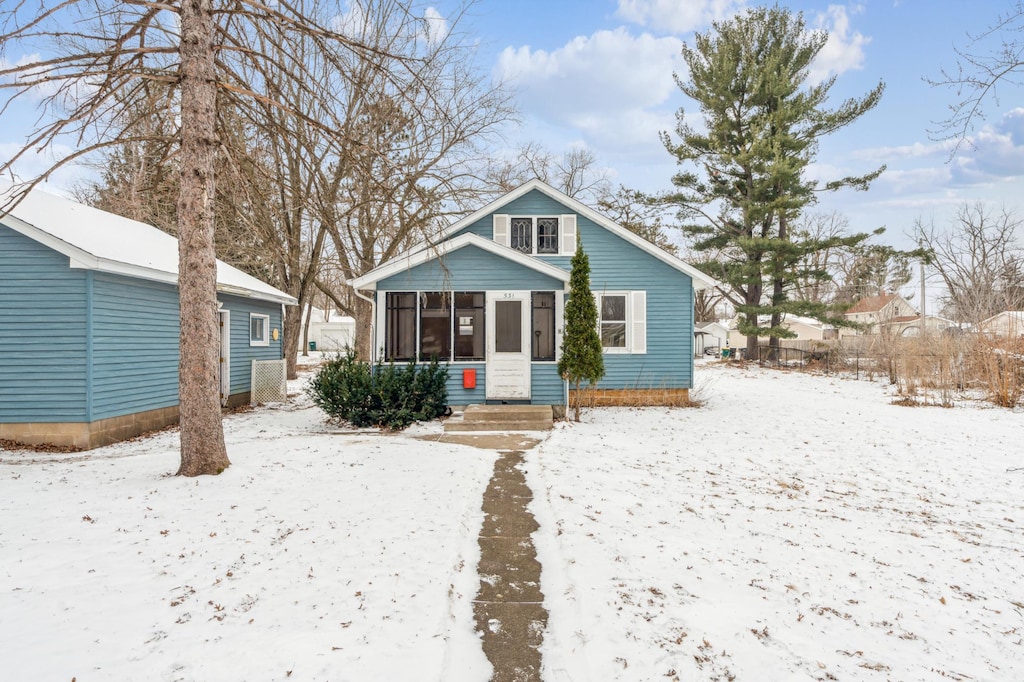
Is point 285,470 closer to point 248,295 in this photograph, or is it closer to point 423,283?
point 423,283

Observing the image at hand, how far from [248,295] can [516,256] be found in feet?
21.8

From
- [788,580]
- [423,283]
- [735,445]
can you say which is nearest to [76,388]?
[423,283]

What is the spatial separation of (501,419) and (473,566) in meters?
5.76

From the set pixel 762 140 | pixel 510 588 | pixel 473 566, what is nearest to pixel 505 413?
pixel 473 566

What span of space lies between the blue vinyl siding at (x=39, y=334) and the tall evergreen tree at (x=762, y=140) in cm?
2244

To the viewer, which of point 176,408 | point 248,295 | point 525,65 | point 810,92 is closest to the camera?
point 176,408

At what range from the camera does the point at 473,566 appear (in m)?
3.94

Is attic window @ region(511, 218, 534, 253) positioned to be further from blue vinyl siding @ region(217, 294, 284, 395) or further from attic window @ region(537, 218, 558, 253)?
blue vinyl siding @ region(217, 294, 284, 395)

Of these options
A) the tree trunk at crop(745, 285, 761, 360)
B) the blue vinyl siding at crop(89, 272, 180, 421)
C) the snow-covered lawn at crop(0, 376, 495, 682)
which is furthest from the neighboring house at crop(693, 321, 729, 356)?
the snow-covered lawn at crop(0, 376, 495, 682)

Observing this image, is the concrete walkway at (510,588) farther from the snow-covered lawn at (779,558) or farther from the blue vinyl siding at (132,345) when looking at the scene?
the blue vinyl siding at (132,345)

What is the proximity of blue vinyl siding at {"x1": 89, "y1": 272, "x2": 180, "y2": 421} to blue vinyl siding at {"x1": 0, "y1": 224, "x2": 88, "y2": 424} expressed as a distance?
0.22 metres

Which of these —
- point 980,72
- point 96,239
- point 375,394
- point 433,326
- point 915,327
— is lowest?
point 375,394

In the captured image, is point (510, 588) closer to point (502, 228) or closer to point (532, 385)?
point (532, 385)

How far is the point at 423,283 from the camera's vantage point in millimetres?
10656
